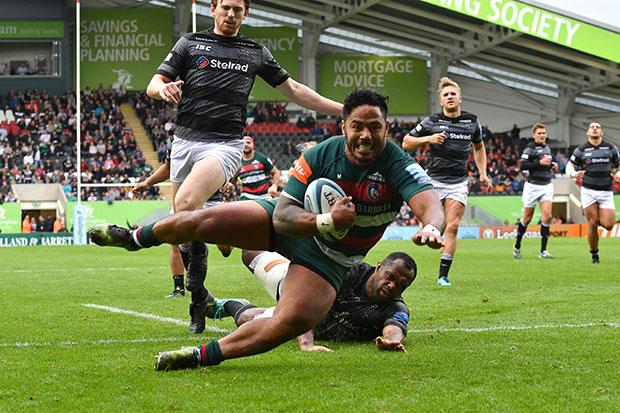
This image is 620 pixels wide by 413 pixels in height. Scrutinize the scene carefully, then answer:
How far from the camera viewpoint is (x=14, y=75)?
4981 cm

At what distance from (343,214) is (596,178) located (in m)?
13.5

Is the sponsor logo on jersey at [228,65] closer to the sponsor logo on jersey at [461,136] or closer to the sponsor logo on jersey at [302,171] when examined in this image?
the sponsor logo on jersey at [302,171]

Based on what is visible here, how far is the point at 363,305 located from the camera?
6.99m

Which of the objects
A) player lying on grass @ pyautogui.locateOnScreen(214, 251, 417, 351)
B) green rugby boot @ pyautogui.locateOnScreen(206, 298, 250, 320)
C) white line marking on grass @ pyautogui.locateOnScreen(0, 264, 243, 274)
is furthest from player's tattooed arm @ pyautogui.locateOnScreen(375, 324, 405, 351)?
white line marking on grass @ pyautogui.locateOnScreen(0, 264, 243, 274)

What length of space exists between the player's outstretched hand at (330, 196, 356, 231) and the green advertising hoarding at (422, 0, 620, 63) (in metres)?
36.0

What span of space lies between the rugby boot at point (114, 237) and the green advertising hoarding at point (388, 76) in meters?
47.9

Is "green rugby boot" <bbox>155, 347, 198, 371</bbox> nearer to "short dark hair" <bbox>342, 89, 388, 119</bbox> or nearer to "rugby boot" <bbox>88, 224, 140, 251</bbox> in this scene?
"rugby boot" <bbox>88, 224, 140, 251</bbox>

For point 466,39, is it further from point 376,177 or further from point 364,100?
point 364,100

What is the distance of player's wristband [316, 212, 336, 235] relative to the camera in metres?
5.05

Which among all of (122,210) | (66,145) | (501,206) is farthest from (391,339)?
(66,145)

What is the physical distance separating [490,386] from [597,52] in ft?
123

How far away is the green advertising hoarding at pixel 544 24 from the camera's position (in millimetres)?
39969

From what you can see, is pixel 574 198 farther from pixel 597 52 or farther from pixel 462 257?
pixel 462 257

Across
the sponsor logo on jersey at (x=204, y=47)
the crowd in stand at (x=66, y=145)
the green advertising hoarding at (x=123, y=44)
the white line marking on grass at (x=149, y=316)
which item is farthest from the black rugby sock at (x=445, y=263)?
the green advertising hoarding at (x=123, y=44)
